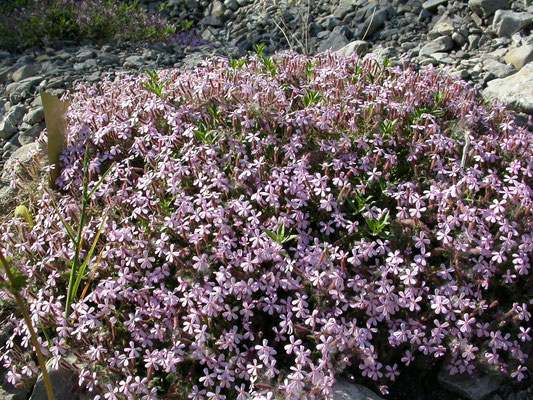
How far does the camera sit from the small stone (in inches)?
228

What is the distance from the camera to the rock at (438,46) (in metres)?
6.55

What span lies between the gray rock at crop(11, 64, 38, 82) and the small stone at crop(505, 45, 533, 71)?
5518 millimetres

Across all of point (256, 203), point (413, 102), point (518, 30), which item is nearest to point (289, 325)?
point (256, 203)

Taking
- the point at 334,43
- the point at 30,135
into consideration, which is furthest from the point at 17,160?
the point at 334,43

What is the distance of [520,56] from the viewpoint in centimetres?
586

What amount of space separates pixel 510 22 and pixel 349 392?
212 inches

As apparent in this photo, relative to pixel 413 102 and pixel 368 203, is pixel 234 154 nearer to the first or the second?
pixel 368 203

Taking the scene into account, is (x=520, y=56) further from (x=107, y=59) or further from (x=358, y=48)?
(x=107, y=59)

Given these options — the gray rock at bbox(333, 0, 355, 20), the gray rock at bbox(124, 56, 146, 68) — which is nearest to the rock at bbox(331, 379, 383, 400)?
the gray rock at bbox(124, 56, 146, 68)

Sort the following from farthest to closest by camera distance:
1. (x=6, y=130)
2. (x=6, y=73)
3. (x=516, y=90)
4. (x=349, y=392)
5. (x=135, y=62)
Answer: (x=135, y=62)
(x=6, y=73)
(x=6, y=130)
(x=516, y=90)
(x=349, y=392)

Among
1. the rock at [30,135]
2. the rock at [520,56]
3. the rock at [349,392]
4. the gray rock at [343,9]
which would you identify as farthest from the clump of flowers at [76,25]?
the rock at [349,392]

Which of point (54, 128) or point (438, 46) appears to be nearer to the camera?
point (54, 128)

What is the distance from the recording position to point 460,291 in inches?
126

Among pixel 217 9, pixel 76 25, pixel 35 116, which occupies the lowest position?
pixel 217 9
